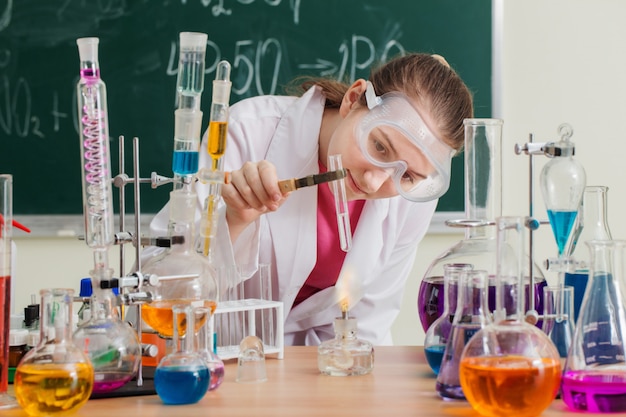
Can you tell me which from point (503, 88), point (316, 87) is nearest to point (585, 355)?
point (316, 87)

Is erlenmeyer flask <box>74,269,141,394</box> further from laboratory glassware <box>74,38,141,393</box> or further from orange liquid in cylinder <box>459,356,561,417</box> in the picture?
orange liquid in cylinder <box>459,356,561,417</box>

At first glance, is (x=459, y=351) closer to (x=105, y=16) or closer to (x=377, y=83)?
(x=377, y=83)

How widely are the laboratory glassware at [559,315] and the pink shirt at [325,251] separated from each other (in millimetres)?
863

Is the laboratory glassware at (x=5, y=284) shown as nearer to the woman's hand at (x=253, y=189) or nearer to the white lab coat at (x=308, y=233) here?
the woman's hand at (x=253, y=189)

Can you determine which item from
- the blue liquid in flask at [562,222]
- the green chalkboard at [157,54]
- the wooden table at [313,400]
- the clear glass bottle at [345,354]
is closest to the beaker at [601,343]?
the wooden table at [313,400]

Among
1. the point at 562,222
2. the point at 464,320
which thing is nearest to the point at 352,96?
the point at 562,222

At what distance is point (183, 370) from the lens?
1049 mm

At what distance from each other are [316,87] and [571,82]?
120 cm

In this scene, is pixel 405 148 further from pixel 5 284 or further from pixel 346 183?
pixel 5 284

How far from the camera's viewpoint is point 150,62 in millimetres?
2867

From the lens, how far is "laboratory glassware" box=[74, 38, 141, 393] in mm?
1077

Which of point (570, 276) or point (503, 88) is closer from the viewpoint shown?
point (570, 276)

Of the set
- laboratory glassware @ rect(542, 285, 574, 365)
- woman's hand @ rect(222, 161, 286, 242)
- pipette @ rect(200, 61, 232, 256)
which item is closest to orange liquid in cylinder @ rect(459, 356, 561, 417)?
laboratory glassware @ rect(542, 285, 574, 365)

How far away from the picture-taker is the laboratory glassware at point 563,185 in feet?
3.80
